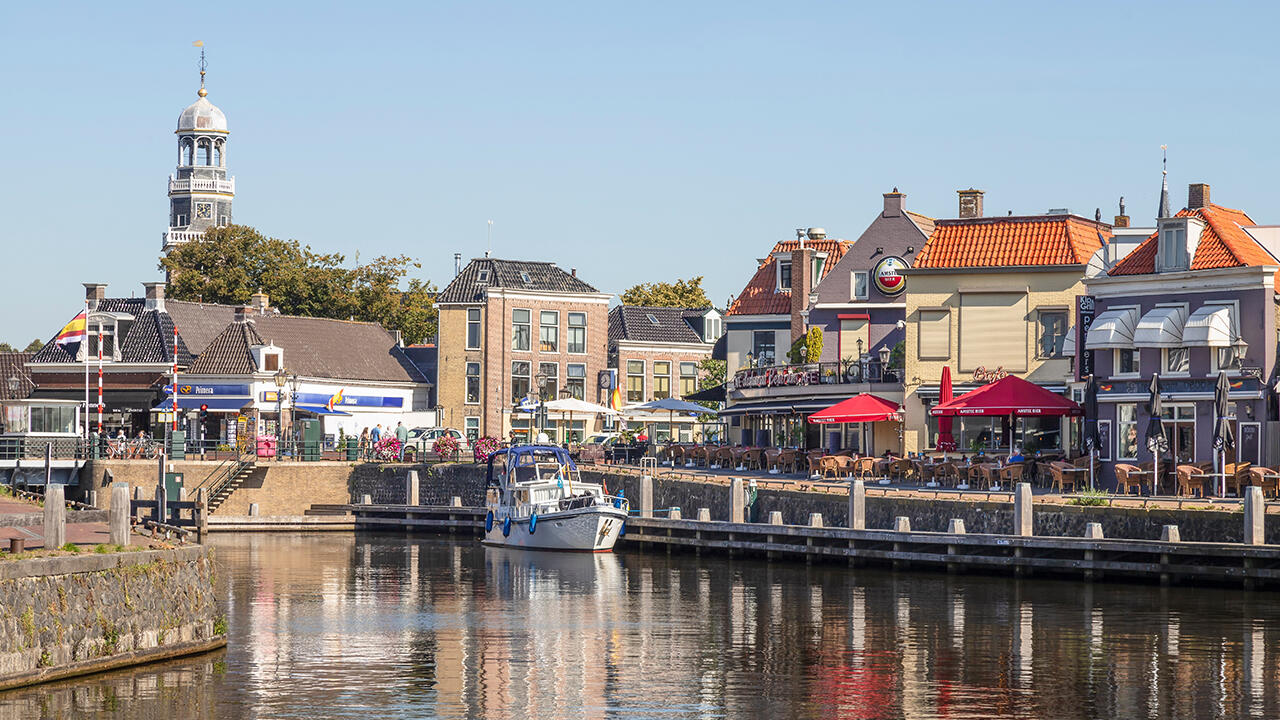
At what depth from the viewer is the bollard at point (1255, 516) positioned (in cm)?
3788

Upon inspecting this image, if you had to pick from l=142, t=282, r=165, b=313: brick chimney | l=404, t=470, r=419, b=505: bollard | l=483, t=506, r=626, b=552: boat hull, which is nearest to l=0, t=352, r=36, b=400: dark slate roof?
l=142, t=282, r=165, b=313: brick chimney

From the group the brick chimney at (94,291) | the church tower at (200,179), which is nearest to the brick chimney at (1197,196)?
the brick chimney at (94,291)

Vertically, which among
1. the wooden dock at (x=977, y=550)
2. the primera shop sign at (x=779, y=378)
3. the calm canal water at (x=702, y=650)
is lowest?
the calm canal water at (x=702, y=650)

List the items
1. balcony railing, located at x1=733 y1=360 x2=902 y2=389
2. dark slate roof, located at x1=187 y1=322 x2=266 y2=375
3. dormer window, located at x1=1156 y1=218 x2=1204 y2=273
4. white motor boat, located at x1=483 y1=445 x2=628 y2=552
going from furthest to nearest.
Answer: dark slate roof, located at x1=187 y1=322 x2=266 y2=375
balcony railing, located at x1=733 y1=360 x2=902 y2=389
white motor boat, located at x1=483 y1=445 x2=628 y2=552
dormer window, located at x1=1156 y1=218 x2=1204 y2=273

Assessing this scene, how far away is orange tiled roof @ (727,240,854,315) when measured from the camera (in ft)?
243

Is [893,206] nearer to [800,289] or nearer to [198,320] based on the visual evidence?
[800,289]

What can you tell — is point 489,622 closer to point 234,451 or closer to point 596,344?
point 234,451

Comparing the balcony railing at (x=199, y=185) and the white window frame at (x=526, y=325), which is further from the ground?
the balcony railing at (x=199, y=185)

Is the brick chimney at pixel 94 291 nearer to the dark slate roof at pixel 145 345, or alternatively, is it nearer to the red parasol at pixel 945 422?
the dark slate roof at pixel 145 345

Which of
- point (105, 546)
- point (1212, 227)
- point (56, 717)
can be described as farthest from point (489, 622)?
point (1212, 227)

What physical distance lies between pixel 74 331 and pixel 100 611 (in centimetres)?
4488

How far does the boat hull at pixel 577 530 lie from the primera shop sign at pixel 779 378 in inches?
443

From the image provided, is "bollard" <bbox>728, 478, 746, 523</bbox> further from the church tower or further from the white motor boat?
the church tower

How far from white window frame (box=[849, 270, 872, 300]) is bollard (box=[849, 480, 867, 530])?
21709 millimetres
